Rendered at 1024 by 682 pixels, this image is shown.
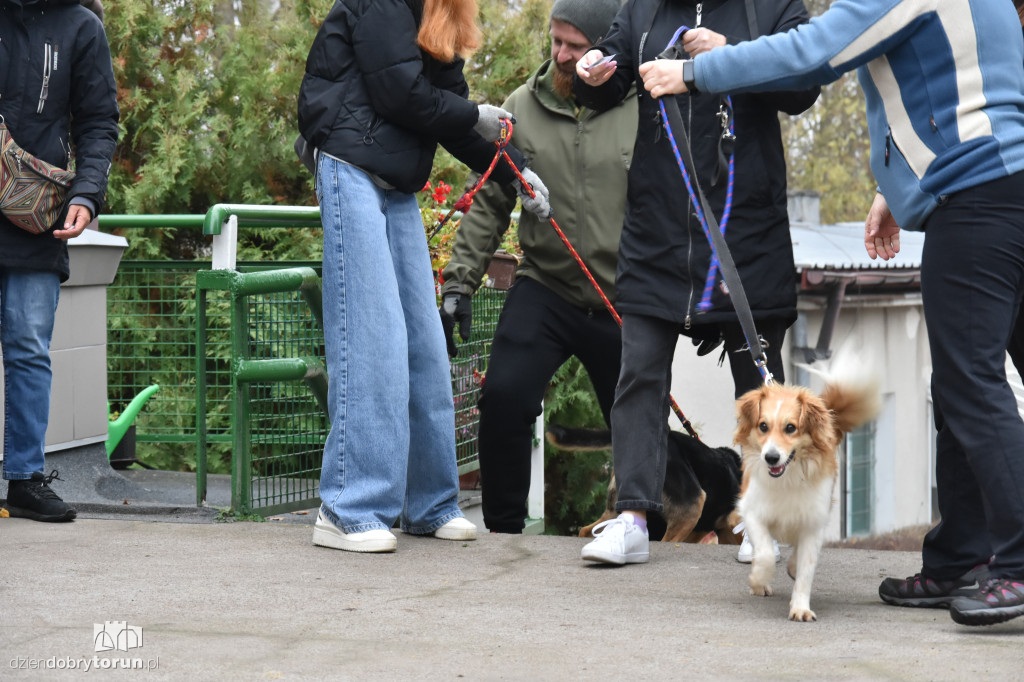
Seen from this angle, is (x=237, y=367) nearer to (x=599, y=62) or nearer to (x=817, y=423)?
(x=599, y=62)

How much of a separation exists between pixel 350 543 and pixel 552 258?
1.36 m

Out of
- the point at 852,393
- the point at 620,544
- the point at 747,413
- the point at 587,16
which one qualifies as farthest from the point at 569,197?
the point at 852,393

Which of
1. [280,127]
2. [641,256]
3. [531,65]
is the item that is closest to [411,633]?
[641,256]

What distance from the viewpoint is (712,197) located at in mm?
4098

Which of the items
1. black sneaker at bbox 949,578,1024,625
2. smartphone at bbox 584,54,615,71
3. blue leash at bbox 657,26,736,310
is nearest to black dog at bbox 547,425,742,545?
blue leash at bbox 657,26,736,310

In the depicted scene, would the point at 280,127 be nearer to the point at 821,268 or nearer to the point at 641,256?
the point at 641,256

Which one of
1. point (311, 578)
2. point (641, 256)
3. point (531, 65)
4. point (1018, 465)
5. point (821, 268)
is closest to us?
point (1018, 465)

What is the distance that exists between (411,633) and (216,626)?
50 cm

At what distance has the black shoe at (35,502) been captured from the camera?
15.6 feet

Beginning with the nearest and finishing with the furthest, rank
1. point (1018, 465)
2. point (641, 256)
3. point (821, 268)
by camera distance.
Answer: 1. point (1018, 465)
2. point (641, 256)
3. point (821, 268)

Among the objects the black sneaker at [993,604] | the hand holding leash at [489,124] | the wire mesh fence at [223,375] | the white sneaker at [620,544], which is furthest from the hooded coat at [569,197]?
the black sneaker at [993,604]

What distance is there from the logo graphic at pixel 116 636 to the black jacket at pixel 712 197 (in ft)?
6.03

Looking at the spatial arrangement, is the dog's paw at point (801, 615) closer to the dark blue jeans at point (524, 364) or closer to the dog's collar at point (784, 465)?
the dog's collar at point (784, 465)

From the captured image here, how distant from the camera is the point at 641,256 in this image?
4.17 m
